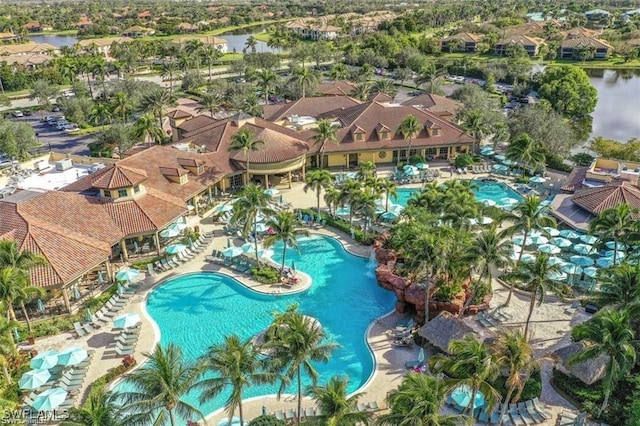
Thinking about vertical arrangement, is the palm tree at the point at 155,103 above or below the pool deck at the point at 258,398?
above

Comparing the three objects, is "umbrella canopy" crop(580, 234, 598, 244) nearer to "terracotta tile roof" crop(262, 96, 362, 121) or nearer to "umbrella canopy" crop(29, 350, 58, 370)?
"umbrella canopy" crop(29, 350, 58, 370)

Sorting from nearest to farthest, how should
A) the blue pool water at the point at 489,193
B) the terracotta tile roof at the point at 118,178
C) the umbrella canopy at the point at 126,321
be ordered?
the umbrella canopy at the point at 126,321 → the terracotta tile roof at the point at 118,178 → the blue pool water at the point at 489,193

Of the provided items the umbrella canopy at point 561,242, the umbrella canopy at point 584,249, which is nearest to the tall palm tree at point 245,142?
the umbrella canopy at point 561,242

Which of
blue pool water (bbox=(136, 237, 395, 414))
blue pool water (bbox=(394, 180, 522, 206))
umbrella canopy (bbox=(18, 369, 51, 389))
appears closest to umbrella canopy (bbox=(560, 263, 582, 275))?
blue pool water (bbox=(136, 237, 395, 414))

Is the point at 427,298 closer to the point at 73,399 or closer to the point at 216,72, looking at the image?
the point at 73,399

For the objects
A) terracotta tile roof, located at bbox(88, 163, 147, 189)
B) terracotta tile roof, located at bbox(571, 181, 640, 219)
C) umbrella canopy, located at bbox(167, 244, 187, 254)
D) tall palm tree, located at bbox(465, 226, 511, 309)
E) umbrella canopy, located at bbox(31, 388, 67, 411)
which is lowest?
umbrella canopy, located at bbox(31, 388, 67, 411)

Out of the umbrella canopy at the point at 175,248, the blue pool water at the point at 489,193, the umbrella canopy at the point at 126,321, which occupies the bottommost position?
the blue pool water at the point at 489,193

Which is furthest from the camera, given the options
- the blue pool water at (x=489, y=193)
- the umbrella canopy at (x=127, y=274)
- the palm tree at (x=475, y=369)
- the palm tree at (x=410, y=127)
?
the palm tree at (x=410, y=127)

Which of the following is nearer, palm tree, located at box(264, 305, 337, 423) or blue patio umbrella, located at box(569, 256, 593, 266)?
palm tree, located at box(264, 305, 337, 423)

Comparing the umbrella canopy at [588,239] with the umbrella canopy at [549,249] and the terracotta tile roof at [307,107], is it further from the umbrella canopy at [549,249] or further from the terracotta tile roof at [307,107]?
the terracotta tile roof at [307,107]
